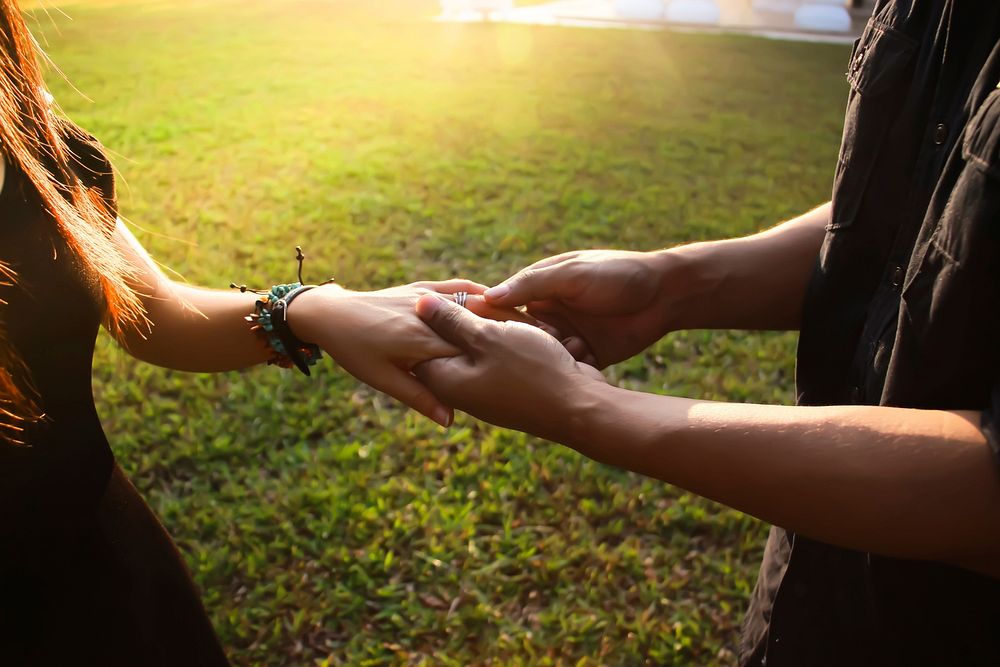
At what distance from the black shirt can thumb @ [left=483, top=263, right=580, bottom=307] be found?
28.4 inches

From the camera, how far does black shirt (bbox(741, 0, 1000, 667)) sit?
126 centimetres

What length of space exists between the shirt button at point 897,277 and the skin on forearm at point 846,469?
298 mm

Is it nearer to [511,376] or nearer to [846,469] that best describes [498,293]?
[511,376]

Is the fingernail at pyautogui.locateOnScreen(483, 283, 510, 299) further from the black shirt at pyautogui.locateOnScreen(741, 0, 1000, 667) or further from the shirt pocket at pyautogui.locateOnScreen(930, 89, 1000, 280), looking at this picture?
the shirt pocket at pyautogui.locateOnScreen(930, 89, 1000, 280)

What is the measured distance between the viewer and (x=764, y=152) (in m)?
8.43

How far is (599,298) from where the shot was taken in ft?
7.40

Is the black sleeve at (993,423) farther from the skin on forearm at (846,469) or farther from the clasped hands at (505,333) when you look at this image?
the clasped hands at (505,333)

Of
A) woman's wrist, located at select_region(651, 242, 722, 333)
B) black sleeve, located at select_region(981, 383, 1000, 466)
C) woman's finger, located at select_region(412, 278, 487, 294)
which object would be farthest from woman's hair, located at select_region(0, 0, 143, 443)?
black sleeve, located at select_region(981, 383, 1000, 466)

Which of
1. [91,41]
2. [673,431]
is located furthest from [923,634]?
[91,41]

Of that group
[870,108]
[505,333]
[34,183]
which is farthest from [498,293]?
[34,183]

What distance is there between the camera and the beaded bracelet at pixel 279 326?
7.09 ft

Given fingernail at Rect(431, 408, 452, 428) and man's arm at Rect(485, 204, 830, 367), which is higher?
man's arm at Rect(485, 204, 830, 367)

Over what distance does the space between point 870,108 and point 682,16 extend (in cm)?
1496

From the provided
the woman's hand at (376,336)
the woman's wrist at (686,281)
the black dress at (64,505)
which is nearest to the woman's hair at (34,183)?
the black dress at (64,505)
